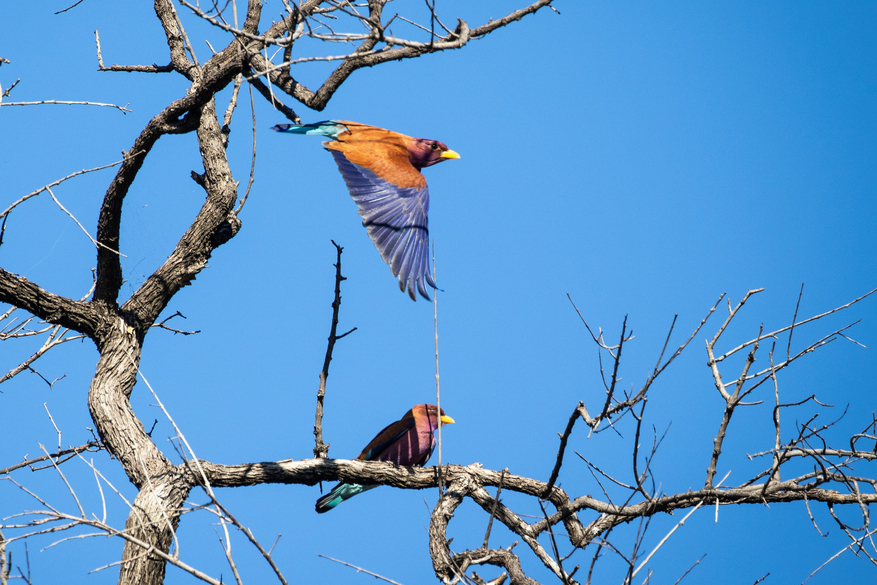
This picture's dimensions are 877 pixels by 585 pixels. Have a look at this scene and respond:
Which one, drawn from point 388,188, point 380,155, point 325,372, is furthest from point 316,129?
point 325,372

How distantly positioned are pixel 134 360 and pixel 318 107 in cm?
149

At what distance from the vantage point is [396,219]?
12.0 ft

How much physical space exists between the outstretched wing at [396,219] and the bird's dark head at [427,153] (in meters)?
0.56

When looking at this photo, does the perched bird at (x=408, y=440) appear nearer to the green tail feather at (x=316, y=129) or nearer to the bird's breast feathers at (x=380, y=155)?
the bird's breast feathers at (x=380, y=155)

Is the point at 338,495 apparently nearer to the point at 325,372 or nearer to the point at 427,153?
the point at 325,372

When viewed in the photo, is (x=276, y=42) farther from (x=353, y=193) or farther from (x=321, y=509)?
(x=321, y=509)

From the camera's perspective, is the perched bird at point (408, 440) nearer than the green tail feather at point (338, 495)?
No

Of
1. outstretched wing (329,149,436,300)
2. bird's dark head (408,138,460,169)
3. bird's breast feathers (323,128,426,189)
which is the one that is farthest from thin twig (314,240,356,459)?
bird's dark head (408,138,460,169)

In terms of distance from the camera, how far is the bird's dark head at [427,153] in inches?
176

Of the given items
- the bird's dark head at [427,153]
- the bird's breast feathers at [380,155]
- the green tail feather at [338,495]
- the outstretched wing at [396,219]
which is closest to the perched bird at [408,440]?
the green tail feather at [338,495]

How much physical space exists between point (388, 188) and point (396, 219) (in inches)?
8.5

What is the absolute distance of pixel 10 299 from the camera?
3006mm

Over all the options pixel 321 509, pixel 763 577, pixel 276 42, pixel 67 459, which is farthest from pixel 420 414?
pixel 276 42

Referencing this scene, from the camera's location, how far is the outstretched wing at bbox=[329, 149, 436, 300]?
340 cm
